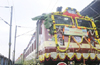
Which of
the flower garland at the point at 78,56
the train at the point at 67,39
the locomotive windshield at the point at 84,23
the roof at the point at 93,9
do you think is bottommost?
the flower garland at the point at 78,56

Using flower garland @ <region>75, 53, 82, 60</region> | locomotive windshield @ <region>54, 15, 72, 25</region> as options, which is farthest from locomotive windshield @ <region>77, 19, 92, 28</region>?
flower garland @ <region>75, 53, 82, 60</region>

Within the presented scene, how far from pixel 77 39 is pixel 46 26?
12.1 ft

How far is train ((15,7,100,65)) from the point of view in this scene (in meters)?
11.2

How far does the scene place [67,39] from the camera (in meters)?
12.2

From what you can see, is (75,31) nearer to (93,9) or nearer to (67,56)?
(67,56)

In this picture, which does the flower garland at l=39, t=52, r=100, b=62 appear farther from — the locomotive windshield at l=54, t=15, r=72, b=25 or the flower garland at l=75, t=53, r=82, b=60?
the locomotive windshield at l=54, t=15, r=72, b=25

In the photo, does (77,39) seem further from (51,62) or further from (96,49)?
(51,62)

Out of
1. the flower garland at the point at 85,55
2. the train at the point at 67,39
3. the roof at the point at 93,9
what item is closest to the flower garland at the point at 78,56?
the train at the point at 67,39

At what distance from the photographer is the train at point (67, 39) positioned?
11.2 m

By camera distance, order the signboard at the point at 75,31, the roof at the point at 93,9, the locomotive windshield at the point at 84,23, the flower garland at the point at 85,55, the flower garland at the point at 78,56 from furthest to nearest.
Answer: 1. the roof at the point at 93,9
2. the locomotive windshield at the point at 84,23
3. the signboard at the point at 75,31
4. the flower garland at the point at 85,55
5. the flower garland at the point at 78,56

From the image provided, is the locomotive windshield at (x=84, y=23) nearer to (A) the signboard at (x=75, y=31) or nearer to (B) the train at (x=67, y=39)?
(B) the train at (x=67, y=39)

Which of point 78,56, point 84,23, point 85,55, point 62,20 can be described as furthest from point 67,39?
point 84,23

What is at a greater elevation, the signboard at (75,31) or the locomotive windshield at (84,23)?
the locomotive windshield at (84,23)

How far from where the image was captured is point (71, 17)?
43.1 feet
